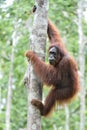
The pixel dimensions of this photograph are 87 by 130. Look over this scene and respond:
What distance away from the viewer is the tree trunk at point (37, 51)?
13.3 ft

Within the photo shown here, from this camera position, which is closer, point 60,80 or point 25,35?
point 60,80

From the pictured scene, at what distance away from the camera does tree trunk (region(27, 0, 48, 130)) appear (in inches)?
159

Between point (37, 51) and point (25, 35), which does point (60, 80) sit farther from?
point (25, 35)

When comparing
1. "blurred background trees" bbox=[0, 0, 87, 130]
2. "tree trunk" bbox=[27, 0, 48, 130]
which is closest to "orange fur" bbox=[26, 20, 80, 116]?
"tree trunk" bbox=[27, 0, 48, 130]

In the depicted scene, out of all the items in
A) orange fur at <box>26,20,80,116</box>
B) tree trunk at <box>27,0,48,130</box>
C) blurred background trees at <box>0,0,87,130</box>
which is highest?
tree trunk at <box>27,0,48,130</box>

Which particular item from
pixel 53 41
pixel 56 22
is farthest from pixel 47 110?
pixel 56 22

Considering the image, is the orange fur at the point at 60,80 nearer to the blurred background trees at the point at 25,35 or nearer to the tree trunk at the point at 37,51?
the tree trunk at the point at 37,51

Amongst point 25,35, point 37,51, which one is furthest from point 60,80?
point 25,35

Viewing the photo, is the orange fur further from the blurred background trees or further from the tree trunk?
the blurred background trees

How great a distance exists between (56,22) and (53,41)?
5.73 metres

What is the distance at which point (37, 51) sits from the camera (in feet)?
13.8

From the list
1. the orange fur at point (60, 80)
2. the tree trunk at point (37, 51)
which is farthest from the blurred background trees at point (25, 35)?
the tree trunk at point (37, 51)

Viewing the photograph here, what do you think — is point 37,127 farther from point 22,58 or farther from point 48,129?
point 48,129

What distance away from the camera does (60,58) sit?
4.99 metres
